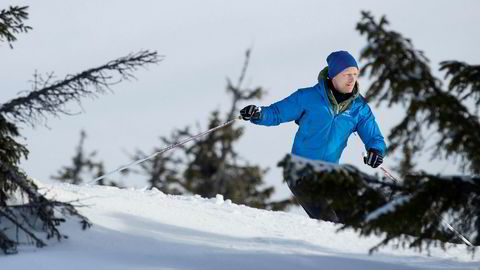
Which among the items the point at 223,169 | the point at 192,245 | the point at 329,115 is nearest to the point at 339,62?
the point at 329,115

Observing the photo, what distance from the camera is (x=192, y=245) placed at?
577 cm

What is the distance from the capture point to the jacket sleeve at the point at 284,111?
838 cm

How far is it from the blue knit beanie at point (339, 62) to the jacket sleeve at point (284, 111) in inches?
18.8

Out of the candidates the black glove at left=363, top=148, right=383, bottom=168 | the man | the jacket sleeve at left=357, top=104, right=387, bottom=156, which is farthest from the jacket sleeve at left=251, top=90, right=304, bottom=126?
the black glove at left=363, top=148, right=383, bottom=168

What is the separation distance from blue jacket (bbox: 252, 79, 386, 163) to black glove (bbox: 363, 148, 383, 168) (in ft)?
0.24

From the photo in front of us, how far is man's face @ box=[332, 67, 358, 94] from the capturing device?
824 cm

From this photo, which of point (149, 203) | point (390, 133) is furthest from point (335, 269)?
point (149, 203)

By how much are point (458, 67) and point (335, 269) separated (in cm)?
197

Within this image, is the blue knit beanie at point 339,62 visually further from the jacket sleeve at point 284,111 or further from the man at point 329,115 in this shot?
the jacket sleeve at point 284,111

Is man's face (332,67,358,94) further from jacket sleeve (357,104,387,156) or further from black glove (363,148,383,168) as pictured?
black glove (363,148,383,168)

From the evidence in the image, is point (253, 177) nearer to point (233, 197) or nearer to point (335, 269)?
point (233, 197)

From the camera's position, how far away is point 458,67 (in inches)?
165

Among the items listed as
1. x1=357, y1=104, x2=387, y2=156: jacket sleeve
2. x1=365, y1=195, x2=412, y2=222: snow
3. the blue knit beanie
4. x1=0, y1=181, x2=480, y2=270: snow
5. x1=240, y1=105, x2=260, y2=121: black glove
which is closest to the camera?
x1=365, y1=195, x2=412, y2=222: snow

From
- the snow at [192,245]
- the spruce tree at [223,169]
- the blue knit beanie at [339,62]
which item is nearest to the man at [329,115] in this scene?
the blue knit beanie at [339,62]
